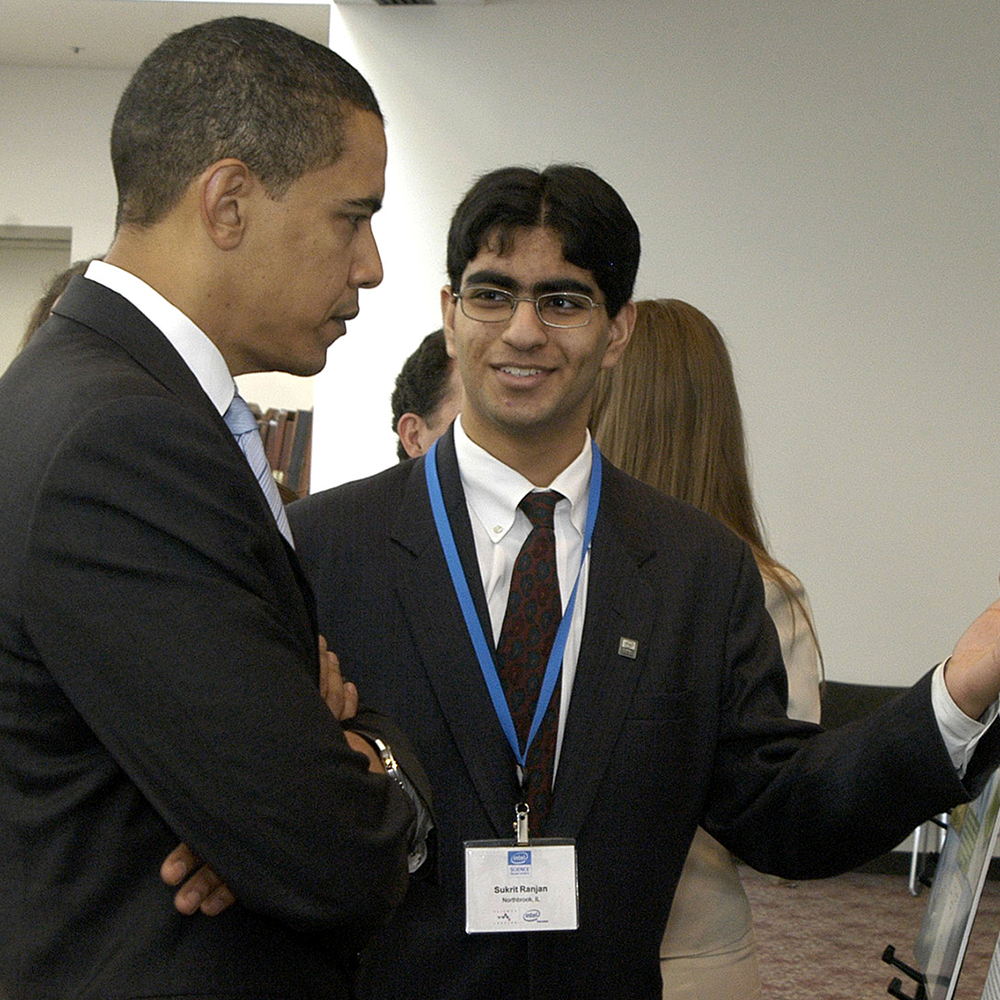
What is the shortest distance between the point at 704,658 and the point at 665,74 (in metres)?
4.94

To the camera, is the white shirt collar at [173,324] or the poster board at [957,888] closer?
the white shirt collar at [173,324]

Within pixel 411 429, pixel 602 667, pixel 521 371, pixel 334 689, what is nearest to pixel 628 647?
pixel 602 667

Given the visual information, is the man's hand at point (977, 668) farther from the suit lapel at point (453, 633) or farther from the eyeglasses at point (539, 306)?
the eyeglasses at point (539, 306)

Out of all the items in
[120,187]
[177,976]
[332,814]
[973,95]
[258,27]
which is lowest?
[177,976]

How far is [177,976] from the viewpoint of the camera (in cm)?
122

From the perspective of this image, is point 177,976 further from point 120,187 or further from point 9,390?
point 120,187

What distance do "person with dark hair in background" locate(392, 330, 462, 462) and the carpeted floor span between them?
253 centimetres

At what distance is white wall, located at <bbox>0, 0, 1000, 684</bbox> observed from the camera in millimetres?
6285

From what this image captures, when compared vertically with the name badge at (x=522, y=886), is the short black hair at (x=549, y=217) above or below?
above

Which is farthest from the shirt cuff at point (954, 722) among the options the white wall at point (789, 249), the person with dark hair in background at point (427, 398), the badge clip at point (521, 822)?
the white wall at point (789, 249)

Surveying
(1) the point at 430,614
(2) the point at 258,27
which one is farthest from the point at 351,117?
(1) the point at 430,614

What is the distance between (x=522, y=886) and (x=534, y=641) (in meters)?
0.35

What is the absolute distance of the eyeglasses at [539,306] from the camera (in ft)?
6.87

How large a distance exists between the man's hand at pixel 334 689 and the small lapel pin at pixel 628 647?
1.69ft
